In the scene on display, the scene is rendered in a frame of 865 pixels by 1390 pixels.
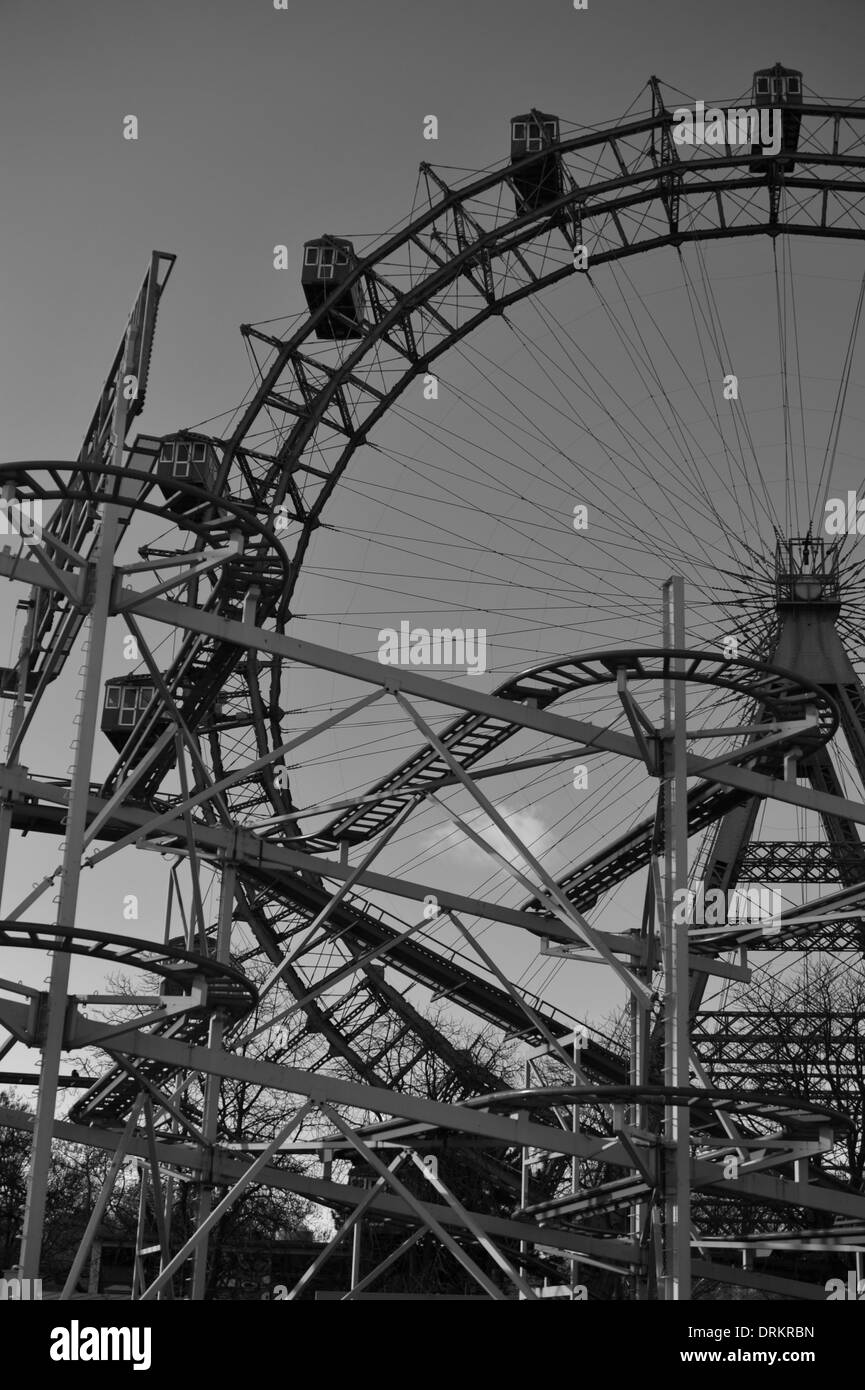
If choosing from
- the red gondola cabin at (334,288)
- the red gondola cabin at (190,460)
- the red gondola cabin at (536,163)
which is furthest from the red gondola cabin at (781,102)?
the red gondola cabin at (190,460)

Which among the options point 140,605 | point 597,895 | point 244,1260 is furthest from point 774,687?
Answer: point 244,1260

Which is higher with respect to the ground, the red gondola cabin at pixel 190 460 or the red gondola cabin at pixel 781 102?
the red gondola cabin at pixel 781 102

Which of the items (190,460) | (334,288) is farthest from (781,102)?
(190,460)

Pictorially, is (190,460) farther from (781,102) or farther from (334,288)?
(781,102)

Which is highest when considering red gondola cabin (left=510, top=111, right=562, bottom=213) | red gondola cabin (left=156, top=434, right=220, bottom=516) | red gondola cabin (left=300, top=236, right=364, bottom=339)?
red gondola cabin (left=510, top=111, right=562, bottom=213)

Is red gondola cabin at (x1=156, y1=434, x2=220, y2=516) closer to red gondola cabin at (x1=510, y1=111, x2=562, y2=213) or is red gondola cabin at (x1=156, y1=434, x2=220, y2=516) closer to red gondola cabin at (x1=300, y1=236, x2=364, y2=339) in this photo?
red gondola cabin at (x1=300, y1=236, x2=364, y2=339)

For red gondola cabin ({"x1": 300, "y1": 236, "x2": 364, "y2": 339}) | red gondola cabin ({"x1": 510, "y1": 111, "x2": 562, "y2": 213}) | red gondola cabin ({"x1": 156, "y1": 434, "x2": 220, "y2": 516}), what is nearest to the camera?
red gondola cabin ({"x1": 156, "y1": 434, "x2": 220, "y2": 516})

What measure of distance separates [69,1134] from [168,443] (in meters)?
16.9

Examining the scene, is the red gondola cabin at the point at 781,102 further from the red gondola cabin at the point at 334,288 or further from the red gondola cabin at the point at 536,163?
the red gondola cabin at the point at 334,288

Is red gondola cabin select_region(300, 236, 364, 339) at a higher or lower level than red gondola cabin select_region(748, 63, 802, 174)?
lower

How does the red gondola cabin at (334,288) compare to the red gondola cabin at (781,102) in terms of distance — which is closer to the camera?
the red gondola cabin at (334,288)

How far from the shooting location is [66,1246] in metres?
63.9

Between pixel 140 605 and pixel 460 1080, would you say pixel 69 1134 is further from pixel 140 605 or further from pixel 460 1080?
pixel 460 1080

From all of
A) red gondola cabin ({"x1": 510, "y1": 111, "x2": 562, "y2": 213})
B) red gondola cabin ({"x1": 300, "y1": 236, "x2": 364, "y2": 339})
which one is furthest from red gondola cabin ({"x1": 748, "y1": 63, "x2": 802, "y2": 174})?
red gondola cabin ({"x1": 300, "y1": 236, "x2": 364, "y2": 339})
